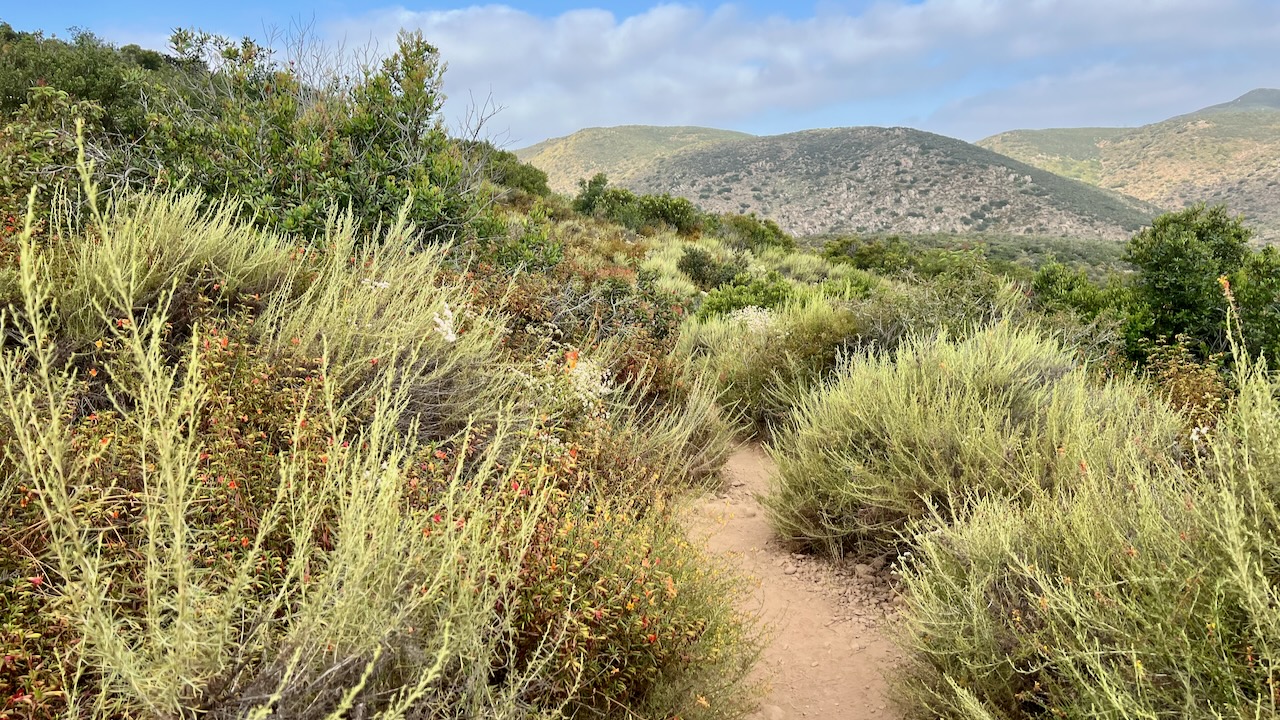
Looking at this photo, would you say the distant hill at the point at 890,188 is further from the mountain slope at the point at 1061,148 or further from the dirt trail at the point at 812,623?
the dirt trail at the point at 812,623

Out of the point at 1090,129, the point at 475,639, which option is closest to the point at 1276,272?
the point at 475,639

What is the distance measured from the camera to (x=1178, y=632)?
6.45 feet

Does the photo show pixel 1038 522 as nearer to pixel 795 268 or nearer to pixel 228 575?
pixel 228 575

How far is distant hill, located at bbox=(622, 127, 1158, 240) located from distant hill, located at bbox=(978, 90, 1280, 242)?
235 inches

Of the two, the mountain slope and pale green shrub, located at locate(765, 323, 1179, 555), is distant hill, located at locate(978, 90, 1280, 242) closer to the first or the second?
the mountain slope

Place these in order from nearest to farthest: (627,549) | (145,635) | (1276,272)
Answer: (145,635) < (627,549) < (1276,272)

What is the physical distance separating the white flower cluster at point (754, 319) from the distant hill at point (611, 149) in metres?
68.3

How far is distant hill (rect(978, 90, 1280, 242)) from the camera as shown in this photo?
173 ft

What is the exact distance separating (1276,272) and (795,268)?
983 centimetres

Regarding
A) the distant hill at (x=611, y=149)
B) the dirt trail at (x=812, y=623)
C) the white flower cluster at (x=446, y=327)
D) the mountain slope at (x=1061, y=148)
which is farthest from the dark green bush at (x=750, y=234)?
the mountain slope at (x=1061, y=148)

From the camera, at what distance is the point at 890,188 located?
184ft

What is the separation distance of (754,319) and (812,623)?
4390 millimetres

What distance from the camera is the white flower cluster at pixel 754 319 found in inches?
287

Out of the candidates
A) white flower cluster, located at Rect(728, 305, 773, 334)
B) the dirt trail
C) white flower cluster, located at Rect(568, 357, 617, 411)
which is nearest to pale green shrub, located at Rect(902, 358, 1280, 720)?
the dirt trail
